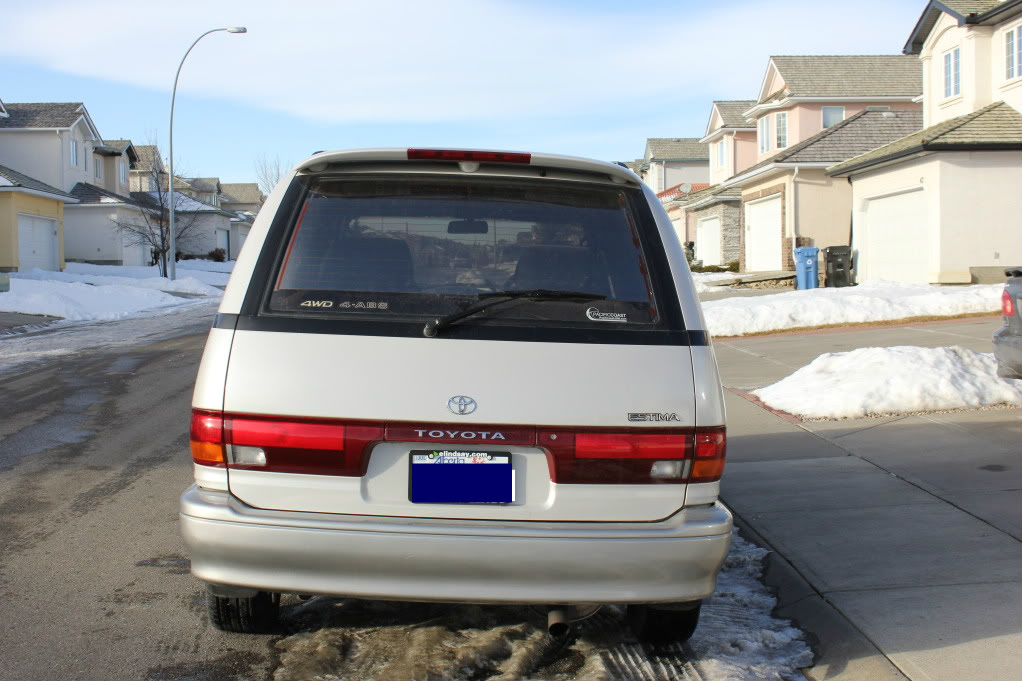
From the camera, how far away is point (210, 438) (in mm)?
3172

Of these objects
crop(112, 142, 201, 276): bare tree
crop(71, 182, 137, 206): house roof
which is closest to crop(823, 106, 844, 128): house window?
crop(112, 142, 201, 276): bare tree

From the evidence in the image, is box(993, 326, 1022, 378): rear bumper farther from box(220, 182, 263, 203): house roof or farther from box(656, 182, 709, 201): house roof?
box(220, 182, 263, 203): house roof

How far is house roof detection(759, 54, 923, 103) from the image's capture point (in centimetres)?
3366

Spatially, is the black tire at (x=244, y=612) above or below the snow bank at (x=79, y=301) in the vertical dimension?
below

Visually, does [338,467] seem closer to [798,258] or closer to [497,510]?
[497,510]

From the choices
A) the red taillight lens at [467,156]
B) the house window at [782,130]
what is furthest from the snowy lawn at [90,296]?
the house window at [782,130]

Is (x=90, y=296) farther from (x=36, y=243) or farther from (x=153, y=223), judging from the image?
(x=153, y=223)

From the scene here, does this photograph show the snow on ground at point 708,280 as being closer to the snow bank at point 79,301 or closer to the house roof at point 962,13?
the house roof at point 962,13

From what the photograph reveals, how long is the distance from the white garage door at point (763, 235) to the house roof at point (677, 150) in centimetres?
2316

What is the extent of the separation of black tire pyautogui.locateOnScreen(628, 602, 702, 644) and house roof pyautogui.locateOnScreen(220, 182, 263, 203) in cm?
10466

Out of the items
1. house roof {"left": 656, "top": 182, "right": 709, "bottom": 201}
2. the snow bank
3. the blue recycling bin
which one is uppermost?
house roof {"left": 656, "top": 182, "right": 709, "bottom": 201}

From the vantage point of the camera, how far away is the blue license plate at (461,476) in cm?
310

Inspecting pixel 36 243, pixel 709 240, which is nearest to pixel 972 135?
pixel 709 240

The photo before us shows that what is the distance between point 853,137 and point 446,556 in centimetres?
2958
